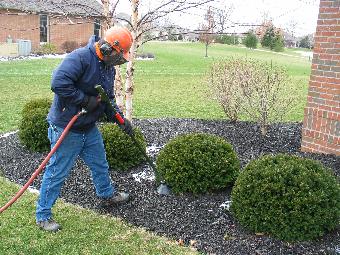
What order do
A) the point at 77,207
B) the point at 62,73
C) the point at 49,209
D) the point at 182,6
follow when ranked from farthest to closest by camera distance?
the point at 182,6 < the point at 77,207 < the point at 49,209 < the point at 62,73

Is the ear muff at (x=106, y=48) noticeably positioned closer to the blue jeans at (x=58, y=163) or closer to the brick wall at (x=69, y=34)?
the blue jeans at (x=58, y=163)

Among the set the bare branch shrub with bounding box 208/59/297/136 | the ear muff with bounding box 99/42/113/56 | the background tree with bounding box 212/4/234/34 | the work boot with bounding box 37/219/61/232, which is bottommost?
the work boot with bounding box 37/219/61/232

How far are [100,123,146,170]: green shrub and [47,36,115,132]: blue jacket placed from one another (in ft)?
4.61

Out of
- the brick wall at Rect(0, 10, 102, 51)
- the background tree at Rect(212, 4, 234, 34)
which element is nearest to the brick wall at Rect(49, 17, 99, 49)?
the brick wall at Rect(0, 10, 102, 51)

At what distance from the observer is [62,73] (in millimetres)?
4039

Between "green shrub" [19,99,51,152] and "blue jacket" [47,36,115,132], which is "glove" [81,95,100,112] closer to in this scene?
"blue jacket" [47,36,115,132]

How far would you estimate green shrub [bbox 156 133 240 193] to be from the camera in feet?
16.7

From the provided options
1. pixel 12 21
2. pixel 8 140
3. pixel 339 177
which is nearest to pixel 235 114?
pixel 339 177

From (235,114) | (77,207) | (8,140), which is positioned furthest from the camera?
(235,114)

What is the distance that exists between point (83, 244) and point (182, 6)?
11.6ft

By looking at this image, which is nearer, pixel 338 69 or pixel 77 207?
pixel 77 207

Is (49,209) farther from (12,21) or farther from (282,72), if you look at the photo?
(12,21)

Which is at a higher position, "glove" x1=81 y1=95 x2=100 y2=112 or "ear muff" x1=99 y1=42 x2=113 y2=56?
"ear muff" x1=99 y1=42 x2=113 y2=56

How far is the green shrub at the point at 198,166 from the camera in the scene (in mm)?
5090
